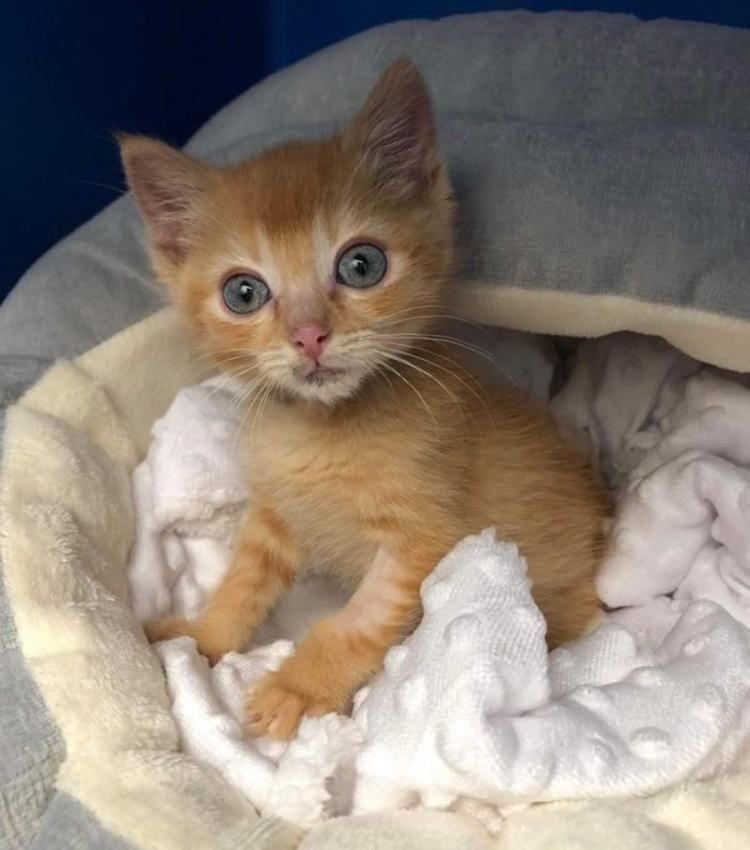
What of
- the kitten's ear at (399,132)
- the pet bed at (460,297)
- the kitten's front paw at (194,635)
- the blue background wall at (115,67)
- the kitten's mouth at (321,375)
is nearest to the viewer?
the pet bed at (460,297)

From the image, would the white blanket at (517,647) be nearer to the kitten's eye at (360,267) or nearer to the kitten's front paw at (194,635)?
the kitten's front paw at (194,635)

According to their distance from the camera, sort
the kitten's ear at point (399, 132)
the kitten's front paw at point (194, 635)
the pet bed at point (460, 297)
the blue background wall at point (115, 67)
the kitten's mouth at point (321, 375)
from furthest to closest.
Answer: the blue background wall at point (115, 67) → the kitten's front paw at point (194, 635) → the kitten's ear at point (399, 132) → the kitten's mouth at point (321, 375) → the pet bed at point (460, 297)

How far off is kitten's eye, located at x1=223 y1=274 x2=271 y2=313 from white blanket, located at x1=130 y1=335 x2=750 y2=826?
40 centimetres

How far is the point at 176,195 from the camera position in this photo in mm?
1486

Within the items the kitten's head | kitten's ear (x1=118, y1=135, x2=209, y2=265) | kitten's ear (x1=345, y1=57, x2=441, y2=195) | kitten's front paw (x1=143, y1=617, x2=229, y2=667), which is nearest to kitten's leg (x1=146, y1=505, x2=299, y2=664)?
kitten's front paw (x1=143, y1=617, x2=229, y2=667)

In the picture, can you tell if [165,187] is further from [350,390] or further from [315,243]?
[350,390]

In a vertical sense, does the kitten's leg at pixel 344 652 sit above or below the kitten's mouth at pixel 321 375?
below

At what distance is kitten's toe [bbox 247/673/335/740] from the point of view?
53.2 inches

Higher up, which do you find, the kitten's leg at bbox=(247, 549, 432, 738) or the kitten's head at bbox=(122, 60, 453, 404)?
the kitten's head at bbox=(122, 60, 453, 404)

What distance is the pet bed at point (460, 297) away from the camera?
45.3 inches

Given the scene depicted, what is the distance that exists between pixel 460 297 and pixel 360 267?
0.28 meters

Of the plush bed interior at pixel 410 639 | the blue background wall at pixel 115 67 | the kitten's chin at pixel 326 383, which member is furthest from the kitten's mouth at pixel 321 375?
the blue background wall at pixel 115 67

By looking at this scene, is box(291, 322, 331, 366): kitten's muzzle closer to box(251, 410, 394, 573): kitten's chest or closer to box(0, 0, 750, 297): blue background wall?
box(251, 410, 394, 573): kitten's chest

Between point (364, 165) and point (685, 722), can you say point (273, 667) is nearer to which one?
point (685, 722)
